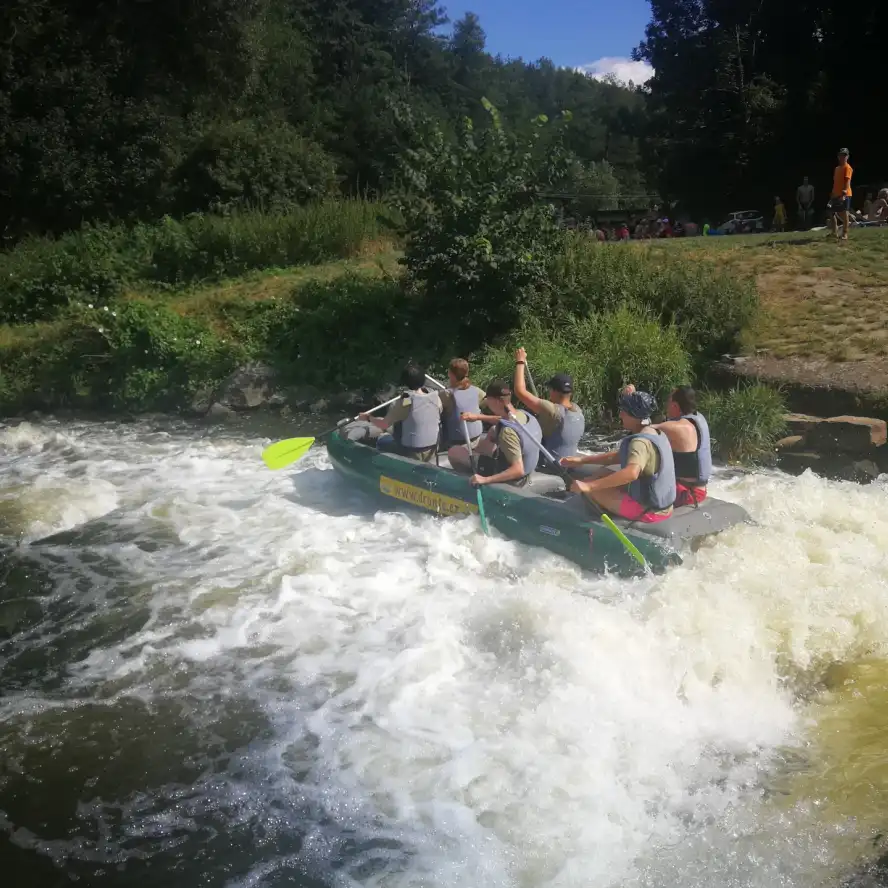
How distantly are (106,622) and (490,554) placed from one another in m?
2.59

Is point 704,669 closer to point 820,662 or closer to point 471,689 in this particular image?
point 820,662

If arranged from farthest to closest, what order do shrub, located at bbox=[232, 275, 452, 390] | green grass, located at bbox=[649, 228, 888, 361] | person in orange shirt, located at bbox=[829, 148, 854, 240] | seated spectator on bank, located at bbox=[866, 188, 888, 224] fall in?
seated spectator on bank, located at bbox=[866, 188, 888, 224]
person in orange shirt, located at bbox=[829, 148, 854, 240]
shrub, located at bbox=[232, 275, 452, 390]
green grass, located at bbox=[649, 228, 888, 361]

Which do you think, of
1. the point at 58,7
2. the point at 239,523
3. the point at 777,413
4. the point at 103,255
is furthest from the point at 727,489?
the point at 58,7

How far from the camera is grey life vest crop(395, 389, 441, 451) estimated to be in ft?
24.5

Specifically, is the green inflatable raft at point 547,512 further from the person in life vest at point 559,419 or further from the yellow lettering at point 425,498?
the person in life vest at point 559,419

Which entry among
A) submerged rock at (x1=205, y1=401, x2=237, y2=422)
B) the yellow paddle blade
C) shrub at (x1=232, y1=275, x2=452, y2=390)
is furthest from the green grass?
submerged rock at (x1=205, y1=401, x2=237, y2=422)

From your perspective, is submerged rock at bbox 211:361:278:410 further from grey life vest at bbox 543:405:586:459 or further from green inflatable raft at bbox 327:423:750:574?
grey life vest at bbox 543:405:586:459

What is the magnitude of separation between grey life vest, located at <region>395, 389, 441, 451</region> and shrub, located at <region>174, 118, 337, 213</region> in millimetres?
14304

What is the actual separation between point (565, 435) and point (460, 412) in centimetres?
101

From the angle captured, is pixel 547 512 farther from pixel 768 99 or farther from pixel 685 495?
pixel 768 99

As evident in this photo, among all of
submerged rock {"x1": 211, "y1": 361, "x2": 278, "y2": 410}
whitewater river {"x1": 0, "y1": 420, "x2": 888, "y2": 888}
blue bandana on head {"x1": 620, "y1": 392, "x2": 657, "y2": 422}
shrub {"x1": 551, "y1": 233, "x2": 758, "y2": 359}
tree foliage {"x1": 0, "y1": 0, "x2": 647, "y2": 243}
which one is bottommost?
whitewater river {"x1": 0, "y1": 420, "x2": 888, "y2": 888}

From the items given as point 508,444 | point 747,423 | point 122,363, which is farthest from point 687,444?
point 122,363

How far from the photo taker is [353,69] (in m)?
37.5

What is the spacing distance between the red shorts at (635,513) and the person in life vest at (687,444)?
10.4 inches
